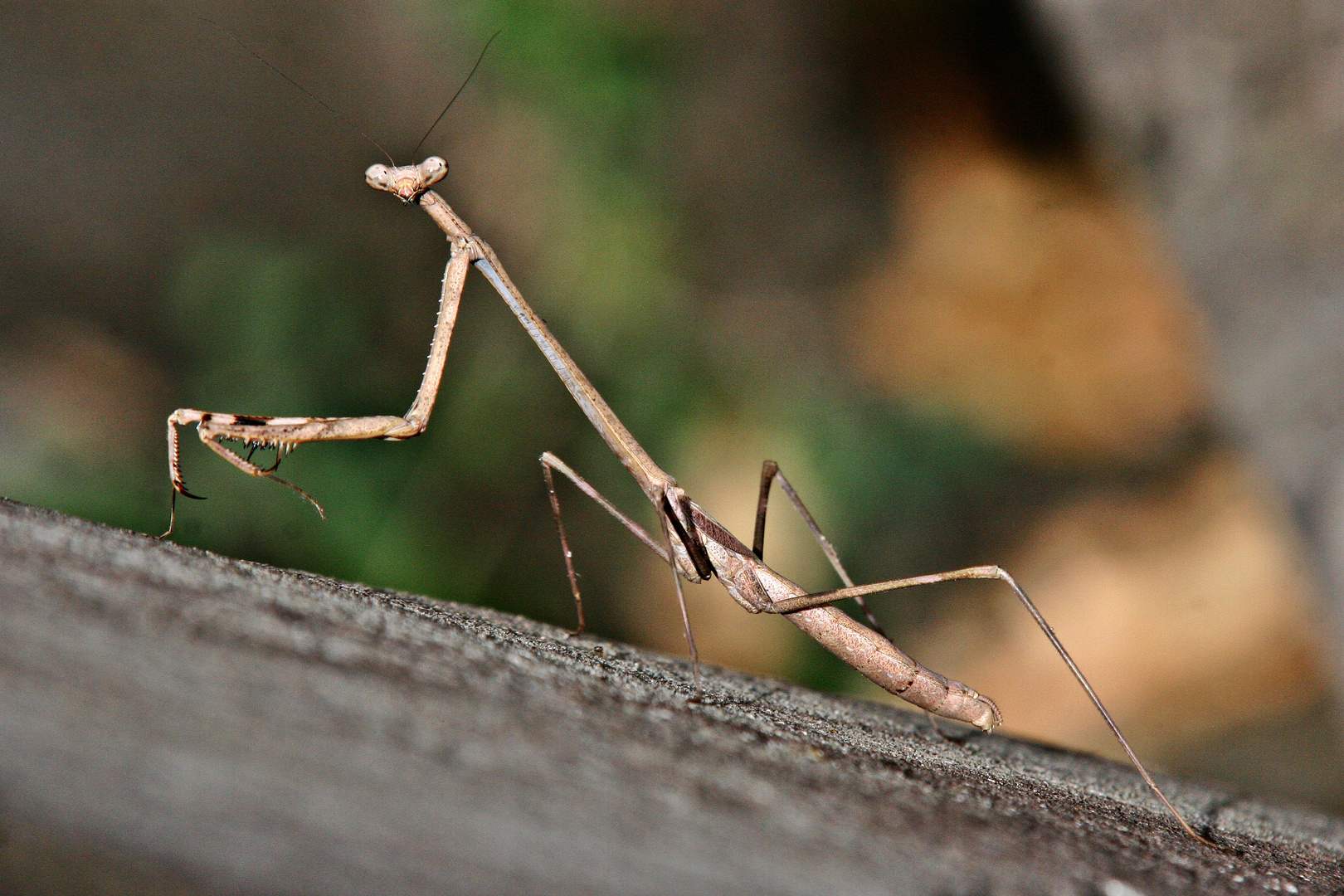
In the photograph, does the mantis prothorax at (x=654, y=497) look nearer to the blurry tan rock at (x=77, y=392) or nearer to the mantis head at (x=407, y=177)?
the mantis head at (x=407, y=177)

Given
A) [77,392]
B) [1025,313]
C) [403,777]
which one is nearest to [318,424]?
[403,777]

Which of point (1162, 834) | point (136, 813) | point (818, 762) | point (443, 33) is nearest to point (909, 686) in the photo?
point (1162, 834)

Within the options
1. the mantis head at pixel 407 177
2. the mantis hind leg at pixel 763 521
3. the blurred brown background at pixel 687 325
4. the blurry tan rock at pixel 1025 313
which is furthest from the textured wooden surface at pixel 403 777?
the blurry tan rock at pixel 1025 313

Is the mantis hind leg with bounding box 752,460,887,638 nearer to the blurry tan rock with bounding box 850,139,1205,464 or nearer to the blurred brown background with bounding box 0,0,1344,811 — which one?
the blurred brown background with bounding box 0,0,1344,811

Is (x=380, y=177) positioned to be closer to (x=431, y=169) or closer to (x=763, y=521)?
(x=431, y=169)

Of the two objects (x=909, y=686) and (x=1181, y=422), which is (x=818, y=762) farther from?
(x=1181, y=422)
